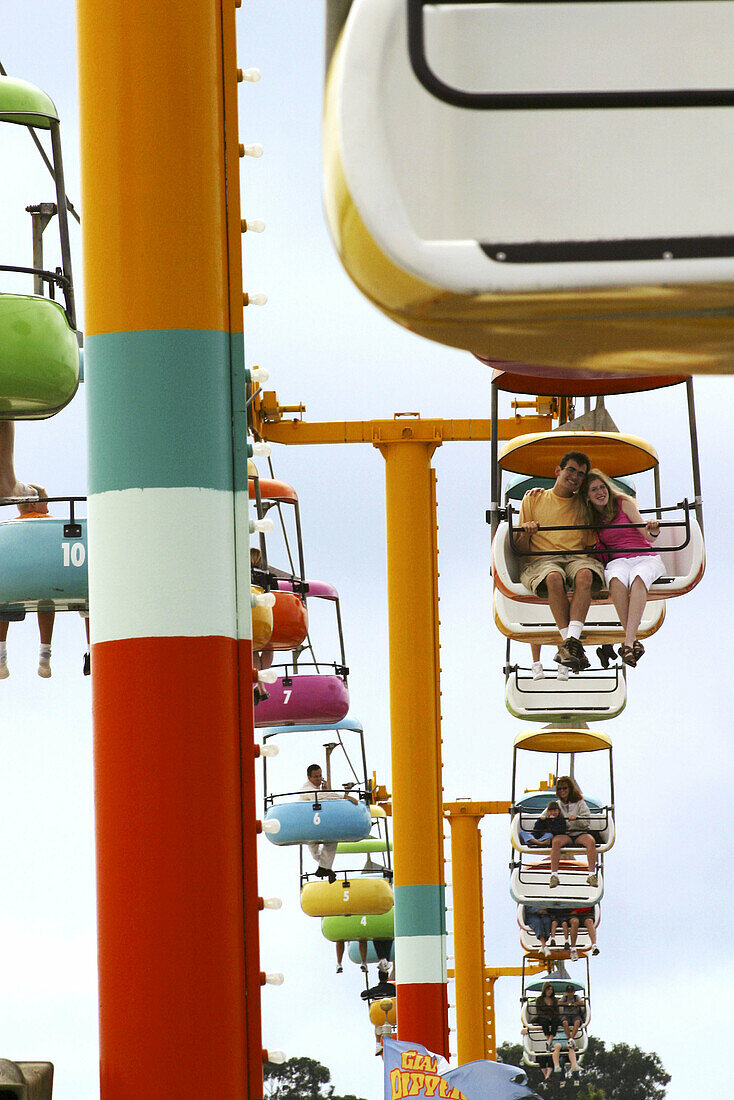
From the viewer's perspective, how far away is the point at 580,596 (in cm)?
928

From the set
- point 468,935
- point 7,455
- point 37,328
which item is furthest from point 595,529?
point 468,935

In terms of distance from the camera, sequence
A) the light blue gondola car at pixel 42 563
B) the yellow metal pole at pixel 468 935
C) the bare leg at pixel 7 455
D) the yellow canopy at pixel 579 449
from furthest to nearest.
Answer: the yellow metal pole at pixel 468 935 < the yellow canopy at pixel 579 449 < the light blue gondola car at pixel 42 563 < the bare leg at pixel 7 455

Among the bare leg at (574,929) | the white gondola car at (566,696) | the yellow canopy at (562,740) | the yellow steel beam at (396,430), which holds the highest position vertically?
the yellow steel beam at (396,430)

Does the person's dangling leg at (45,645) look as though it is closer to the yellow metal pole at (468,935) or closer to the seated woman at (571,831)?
the seated woman at (571,831)

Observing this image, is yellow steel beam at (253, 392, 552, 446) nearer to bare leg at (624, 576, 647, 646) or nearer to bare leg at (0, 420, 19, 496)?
bare leg at (624, 576, 647, 646)

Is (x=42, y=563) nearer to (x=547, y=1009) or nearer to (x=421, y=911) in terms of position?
(x=421, y=911)

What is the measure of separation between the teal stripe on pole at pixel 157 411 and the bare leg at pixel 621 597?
524 cm

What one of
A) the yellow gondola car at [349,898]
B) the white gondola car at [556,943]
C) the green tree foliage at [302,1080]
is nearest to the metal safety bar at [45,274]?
the yellow gondola car at [349,898]

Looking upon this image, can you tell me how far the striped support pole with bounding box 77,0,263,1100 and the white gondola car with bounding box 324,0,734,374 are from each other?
9.90 ft

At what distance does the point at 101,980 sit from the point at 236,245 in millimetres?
1935

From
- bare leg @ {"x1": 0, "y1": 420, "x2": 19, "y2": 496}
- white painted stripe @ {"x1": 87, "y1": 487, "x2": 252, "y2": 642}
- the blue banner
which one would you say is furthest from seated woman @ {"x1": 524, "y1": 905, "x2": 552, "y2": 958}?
white painted stripe @ {"x1": 87, "y1": 487, "x2": 252, "y2": 642}

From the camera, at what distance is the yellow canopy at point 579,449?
9.59 meters

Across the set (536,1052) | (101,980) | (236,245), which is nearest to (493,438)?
(236,245)

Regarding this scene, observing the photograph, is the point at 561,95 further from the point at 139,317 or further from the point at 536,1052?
the point at 536,1052
